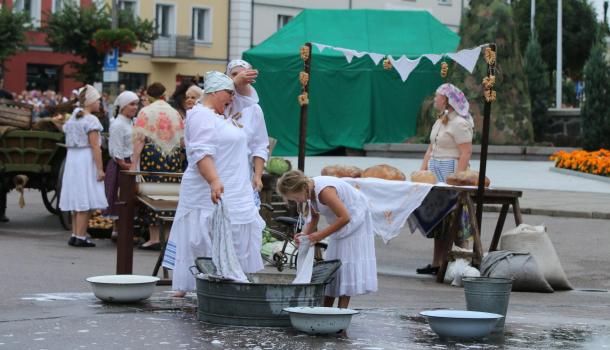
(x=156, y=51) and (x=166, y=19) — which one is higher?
(x=166, y=19)

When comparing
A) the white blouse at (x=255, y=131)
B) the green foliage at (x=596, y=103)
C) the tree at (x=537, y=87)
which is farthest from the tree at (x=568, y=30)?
the white blouse at (x=255, y=131)

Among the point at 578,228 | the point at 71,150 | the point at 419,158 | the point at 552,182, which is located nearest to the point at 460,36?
the point at 419,158

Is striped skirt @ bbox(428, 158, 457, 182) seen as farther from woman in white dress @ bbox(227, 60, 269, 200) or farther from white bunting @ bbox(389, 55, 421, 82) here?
woman in white dress @ bbox(227, 60, 269, 200)

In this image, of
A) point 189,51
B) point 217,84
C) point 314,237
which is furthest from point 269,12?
point 314,237

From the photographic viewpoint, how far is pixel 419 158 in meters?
35.4

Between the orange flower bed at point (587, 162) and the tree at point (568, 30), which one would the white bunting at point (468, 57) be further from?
the tree at point (568, 30)

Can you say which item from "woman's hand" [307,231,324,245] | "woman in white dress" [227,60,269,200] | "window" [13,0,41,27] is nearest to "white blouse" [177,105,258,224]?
"woman's hand" [307,231,324,245]

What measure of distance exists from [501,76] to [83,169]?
2153 cm

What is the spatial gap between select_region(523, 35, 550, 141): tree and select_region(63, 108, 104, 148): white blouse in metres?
25.2

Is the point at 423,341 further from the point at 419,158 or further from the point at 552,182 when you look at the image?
the point at 419,158

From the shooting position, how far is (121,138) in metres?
15.0

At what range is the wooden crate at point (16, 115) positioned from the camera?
16875 mm

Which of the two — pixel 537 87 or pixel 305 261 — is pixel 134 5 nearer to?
pixel 537 87

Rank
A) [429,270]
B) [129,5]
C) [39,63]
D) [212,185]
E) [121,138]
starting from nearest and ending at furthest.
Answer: [212,185], [429,270], [121,138], [39,63], [129,5]
